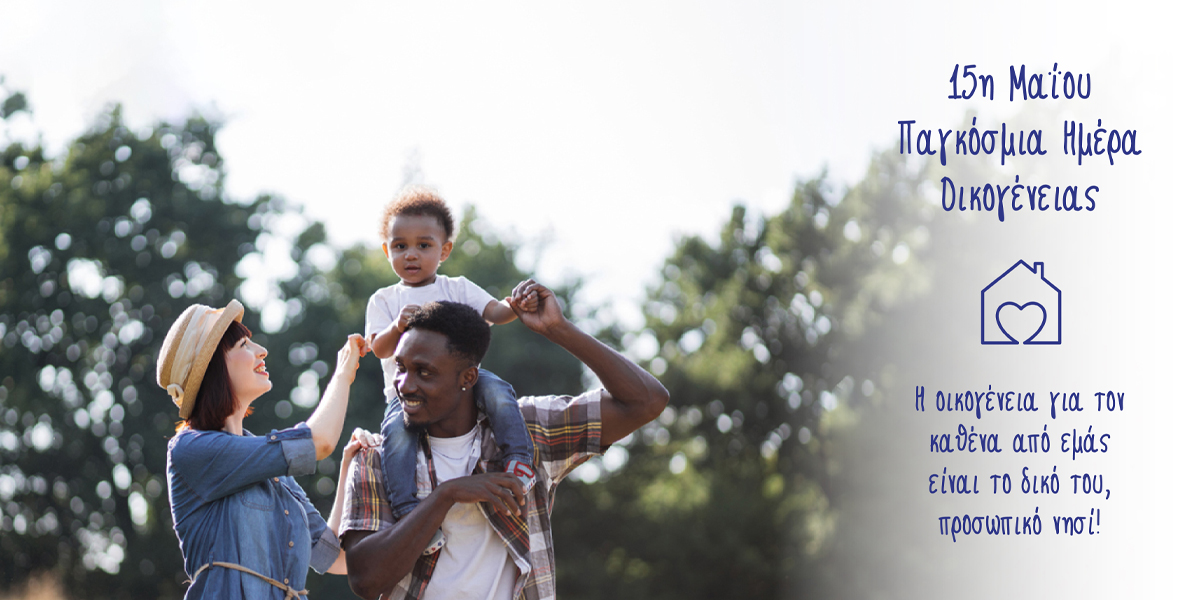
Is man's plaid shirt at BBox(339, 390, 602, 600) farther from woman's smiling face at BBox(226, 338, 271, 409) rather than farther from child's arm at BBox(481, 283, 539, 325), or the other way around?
woman's smiling face at BBox(226, 338, 271, 409)

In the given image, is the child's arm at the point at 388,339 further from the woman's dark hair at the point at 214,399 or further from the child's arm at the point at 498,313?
the woman's dark hair at the point at 214,399

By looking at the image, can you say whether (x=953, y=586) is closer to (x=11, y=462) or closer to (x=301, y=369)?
(x=301, y=369)

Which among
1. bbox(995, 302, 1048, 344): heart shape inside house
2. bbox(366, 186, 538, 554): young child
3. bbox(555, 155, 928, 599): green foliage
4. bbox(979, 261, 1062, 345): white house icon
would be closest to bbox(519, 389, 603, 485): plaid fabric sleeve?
bbox(366, 186, 538, 554): young child

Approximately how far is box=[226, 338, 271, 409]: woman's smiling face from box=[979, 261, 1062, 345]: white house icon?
17.5 metres

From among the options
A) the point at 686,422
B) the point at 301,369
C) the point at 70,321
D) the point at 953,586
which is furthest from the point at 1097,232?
the point at 70,321

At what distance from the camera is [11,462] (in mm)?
24000

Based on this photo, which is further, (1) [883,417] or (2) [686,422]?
(2) [686,422]

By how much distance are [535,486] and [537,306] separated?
61 cm

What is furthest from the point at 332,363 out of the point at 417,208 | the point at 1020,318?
the point at 417,208

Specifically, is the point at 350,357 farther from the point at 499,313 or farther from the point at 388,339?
the point at 499,313

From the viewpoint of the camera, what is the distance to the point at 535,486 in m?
3.67

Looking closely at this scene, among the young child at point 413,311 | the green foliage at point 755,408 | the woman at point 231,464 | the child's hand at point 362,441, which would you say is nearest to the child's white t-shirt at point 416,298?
the young child at point 413,311

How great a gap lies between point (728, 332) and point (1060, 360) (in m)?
7.36

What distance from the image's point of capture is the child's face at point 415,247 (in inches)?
164
